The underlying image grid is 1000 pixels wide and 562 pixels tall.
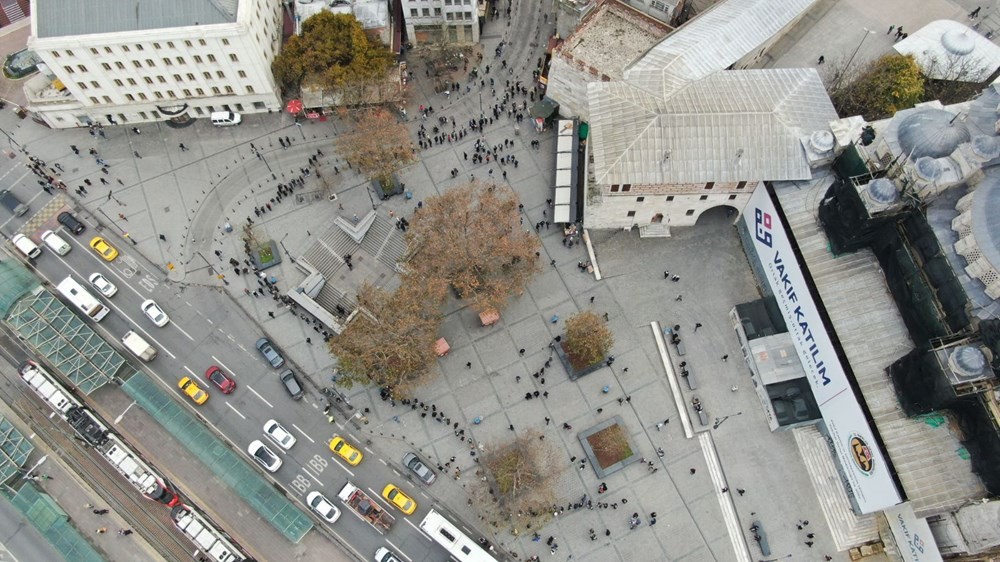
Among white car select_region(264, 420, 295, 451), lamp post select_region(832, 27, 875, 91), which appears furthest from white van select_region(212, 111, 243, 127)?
lamp post select_region(832, 27, 875, 91)

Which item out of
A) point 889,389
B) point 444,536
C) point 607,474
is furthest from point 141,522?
point 889,389

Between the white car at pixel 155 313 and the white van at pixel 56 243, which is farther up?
the white car at pixel 155 313

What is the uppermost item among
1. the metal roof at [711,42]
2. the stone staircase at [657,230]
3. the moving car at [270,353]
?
the metal roof at [711,42]

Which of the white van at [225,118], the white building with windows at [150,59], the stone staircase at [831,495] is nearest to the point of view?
the stone staircase at [831,495]

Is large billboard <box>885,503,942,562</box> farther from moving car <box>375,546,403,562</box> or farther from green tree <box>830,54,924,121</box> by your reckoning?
moving car <box>375,546,403,562</box>

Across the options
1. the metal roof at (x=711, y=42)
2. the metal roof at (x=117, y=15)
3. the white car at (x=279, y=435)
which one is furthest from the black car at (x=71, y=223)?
the metal roof at (x=711, y=42)

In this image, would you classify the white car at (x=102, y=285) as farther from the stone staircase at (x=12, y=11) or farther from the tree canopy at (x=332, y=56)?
the stone staircase at (x=12, y=11)

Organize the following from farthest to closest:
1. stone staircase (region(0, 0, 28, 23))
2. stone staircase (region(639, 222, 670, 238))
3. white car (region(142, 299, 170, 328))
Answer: stone staircase (region(0, 0, 28, 23))
stone staircase (region(639, 222, 670, 238))
white car (region(142, 299, 170, 328))
